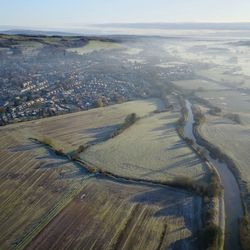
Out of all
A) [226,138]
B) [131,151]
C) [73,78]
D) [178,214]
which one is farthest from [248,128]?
[73,78]

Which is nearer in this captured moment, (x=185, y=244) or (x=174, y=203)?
(x=185, y=244)

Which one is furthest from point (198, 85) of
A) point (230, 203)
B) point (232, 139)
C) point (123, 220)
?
point (123, 220)

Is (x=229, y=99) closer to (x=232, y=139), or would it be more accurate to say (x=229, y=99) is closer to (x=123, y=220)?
(x=232, y=139)

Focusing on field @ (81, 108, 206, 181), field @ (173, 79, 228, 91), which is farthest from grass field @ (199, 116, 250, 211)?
field @ (173, 79, 228, 91)

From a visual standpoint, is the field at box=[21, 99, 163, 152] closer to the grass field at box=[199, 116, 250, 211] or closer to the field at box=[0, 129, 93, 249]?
the field at box=[0, 129, 93, 249]

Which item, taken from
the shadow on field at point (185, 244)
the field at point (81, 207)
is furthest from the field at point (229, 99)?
the shadow on field at point (185, 244)

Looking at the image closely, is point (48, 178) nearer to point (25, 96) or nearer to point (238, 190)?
point (238, 190)

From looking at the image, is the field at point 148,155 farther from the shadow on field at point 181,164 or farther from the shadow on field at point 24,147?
the shadow on field at point 24,147
